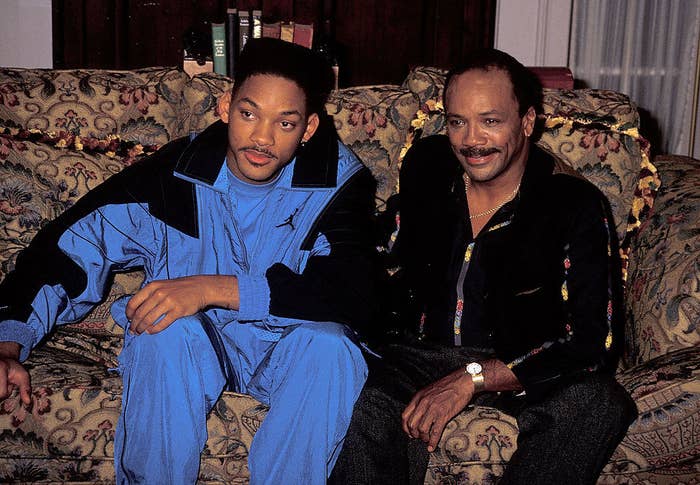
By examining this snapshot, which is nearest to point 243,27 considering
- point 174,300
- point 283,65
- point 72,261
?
point 283,65

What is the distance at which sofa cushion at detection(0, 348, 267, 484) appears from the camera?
1.64m

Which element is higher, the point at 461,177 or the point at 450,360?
the point at 461,177

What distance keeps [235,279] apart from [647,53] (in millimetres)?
3029

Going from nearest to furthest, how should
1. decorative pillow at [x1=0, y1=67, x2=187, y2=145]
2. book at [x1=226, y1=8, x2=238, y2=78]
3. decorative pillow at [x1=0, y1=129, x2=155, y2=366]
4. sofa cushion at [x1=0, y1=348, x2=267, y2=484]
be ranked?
sofa cushion at [x1=0, y1=348, x2=267, y2=484] < decorative pillow at [x1=0, y1=129, x2=155, y2=366] < decorative pillow at [x1=0, y1=67, x2=187, y2=145] < book at [x1=226, y1=8, x2=238, y2=78]

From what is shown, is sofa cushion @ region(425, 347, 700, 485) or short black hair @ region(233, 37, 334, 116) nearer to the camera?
sofa cushion @ region(425, 347, 700, 485)

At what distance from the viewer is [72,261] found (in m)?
1.76

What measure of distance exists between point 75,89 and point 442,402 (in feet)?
4.62

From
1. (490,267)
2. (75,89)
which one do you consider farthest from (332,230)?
(75,89)

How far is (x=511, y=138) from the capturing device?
183 cm

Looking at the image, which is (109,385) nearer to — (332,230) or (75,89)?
(332,230)

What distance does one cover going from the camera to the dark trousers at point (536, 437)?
1552 millimetres

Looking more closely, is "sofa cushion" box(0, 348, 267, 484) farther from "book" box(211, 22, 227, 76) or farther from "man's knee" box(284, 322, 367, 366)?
"book" box(211, 22, 227, 76)

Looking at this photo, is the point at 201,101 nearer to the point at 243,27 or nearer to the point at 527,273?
the point at 243,27

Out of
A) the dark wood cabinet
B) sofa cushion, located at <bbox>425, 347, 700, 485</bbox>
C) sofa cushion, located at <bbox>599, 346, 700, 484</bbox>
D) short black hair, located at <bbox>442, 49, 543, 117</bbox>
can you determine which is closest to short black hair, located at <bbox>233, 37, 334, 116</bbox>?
short black hair, located at <bbox>442, 49, 543, 117</bbox>
